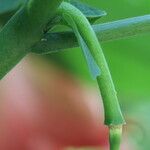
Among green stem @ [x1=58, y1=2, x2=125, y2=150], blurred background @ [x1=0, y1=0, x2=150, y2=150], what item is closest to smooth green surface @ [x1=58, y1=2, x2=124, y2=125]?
green stem @ [x1=58, y1=2, x2=125, y2=150]

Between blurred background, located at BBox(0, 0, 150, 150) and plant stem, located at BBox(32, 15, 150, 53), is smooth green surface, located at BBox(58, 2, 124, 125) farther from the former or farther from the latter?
blurred background, located at BBox(0, 0, 150, 150)

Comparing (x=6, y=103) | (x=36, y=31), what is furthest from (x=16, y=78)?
(x=36, y=31)

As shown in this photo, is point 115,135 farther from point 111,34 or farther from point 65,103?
point 65,103

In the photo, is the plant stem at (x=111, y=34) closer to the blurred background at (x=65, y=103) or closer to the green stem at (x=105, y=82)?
the green stem at (x=105, y=82)

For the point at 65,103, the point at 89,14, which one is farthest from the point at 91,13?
the point at 65,103

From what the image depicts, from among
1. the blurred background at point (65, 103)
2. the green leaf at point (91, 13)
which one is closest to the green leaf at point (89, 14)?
the green leaf at point (91, 13)

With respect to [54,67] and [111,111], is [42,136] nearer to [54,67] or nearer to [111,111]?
[54,67]

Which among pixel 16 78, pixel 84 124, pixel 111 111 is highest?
pixel 111 111
